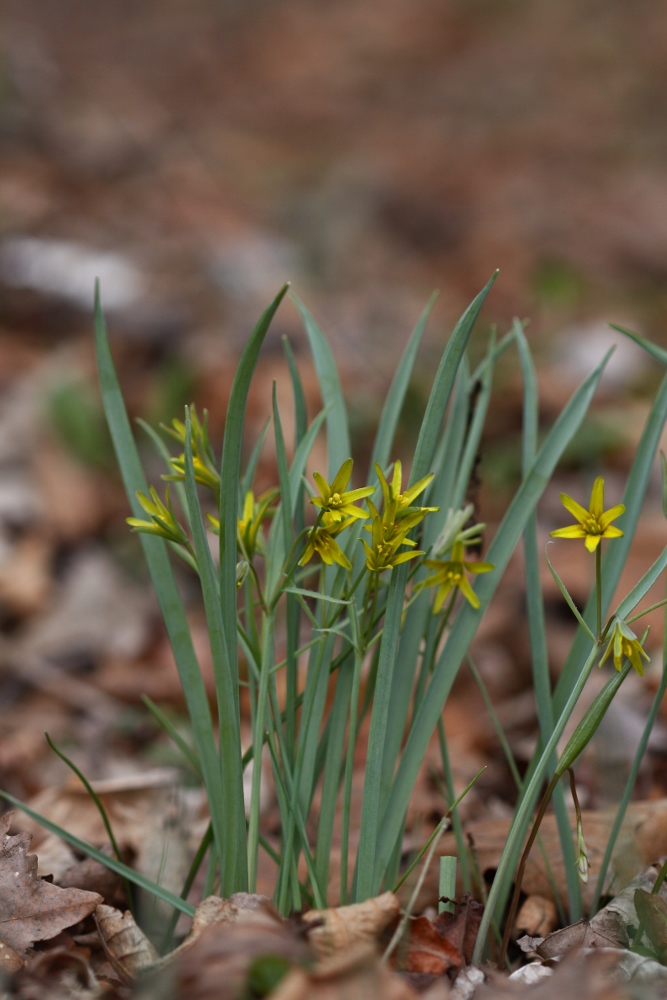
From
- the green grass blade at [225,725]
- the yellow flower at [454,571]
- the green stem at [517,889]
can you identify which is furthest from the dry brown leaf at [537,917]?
the yellow flower at [454,571]

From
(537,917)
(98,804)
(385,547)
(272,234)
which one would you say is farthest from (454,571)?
(272,234)

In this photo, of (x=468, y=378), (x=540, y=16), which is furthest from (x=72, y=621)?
(x=540, y=16)

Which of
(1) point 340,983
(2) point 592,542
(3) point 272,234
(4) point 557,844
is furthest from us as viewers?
(3) point 272,234

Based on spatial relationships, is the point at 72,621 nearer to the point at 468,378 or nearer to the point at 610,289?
the point at 468,378

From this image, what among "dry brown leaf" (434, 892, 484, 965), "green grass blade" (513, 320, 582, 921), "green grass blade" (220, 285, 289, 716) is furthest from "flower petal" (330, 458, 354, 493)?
"dry brown leaf" (434, 892, 484, 965)

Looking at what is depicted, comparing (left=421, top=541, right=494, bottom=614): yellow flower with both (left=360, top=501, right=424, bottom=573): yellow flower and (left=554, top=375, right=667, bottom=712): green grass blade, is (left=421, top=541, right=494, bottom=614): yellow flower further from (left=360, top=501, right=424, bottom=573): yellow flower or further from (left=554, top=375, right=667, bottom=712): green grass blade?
(left=554, top=375, right=667, bottom=712): green grass blade

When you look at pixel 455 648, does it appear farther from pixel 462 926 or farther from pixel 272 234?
pixel 272 234
